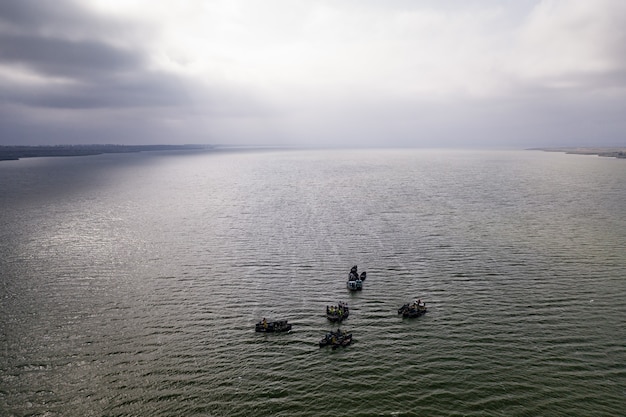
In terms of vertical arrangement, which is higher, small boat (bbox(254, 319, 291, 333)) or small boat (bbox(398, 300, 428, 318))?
small boat (bbox(398, 300, 428, 318))

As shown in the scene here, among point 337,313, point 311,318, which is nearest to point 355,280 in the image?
point 337,313

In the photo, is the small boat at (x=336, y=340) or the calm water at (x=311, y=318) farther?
the small boat at (x=336, y=340)

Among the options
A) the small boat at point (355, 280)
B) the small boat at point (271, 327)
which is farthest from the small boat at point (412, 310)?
the small boat at point (271, 327)

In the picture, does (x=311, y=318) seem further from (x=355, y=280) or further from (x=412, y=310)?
(x=412, y=310)

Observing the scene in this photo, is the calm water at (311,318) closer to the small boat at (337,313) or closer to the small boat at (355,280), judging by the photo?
the small boat at (337,313)

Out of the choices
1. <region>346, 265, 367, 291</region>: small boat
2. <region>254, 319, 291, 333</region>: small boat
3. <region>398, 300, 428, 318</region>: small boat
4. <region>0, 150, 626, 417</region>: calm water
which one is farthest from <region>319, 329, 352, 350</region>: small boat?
<region>346, 265, 367, 291</region>: small boat

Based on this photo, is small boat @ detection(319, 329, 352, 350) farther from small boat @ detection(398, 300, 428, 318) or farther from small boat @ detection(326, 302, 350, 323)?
small boat @ detection(398, 300, 428, 318)
